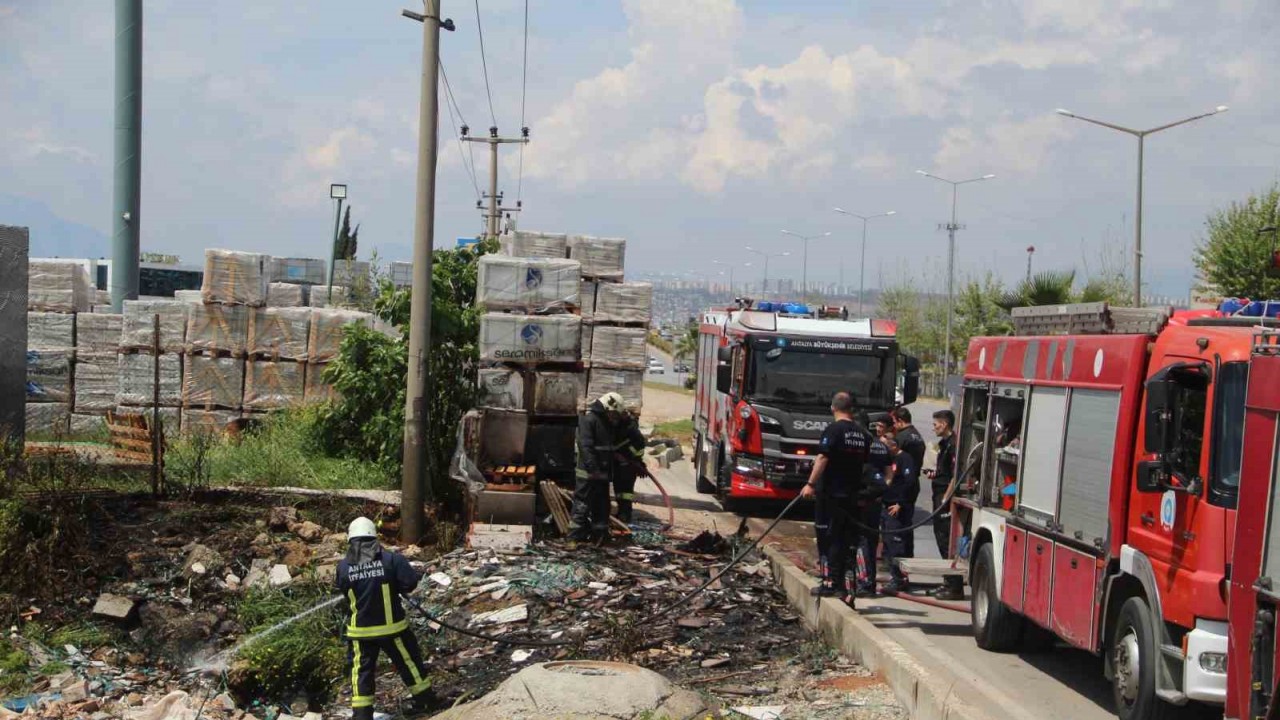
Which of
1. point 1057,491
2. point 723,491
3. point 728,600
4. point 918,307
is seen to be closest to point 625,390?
point 723,491

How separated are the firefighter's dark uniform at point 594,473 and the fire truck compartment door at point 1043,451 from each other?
18.7ft

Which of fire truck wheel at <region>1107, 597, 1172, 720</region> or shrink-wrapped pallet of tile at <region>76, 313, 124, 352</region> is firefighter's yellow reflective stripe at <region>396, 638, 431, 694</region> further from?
shrink-wrapped pallet of tile at <region>76, 313, 124, 352</region>

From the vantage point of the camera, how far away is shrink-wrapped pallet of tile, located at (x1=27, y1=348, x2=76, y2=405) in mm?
22000

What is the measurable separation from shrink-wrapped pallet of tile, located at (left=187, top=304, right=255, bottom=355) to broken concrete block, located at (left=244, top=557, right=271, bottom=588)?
846 centimetres

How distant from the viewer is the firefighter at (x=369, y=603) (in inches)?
354

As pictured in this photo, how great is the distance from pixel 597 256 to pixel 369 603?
12950 mm

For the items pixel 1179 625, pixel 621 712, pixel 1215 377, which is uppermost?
pixel 1215 377

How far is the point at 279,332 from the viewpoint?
20.8 m

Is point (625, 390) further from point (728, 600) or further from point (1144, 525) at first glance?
point (1144, 525)

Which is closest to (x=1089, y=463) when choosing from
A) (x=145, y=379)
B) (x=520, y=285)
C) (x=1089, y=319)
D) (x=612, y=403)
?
(x=1089, y=319)

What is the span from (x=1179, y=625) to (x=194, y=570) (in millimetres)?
9293

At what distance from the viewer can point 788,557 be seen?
14.8 m

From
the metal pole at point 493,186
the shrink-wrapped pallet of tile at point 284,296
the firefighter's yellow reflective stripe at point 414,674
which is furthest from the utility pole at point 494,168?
the firefighter's yellow reflective stripe at point 414,674

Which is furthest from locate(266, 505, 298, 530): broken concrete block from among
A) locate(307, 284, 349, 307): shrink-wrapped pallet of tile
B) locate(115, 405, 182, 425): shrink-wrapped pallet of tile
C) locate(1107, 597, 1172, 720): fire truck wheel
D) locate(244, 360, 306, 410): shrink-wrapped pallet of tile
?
locate(307, 284, 349, 307): shrink-wrapped pallet of tile
